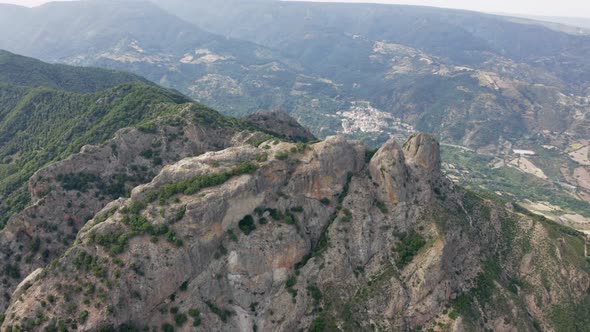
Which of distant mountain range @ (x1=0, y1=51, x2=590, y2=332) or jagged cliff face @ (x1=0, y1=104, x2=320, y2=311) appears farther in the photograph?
jagged cliff face @ (x1=0, y1=104, x2=320, y2=311)

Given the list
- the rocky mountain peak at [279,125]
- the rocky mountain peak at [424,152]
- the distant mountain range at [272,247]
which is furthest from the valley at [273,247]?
the rocky mountain peak at [279,125]

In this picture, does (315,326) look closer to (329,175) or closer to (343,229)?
(343,229)

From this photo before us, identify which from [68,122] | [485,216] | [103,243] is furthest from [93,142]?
[485,216]

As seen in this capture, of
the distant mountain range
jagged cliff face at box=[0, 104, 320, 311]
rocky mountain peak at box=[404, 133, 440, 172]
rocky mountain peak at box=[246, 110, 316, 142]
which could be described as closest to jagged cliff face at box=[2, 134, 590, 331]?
the distant mountain range

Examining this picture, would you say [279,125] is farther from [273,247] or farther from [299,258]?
[273,247]

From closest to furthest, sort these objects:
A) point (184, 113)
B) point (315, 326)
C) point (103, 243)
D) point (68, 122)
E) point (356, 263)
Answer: point (103, 243) → point (315, 326) → point (356, 263) → point (184, 113) → point (68, 122)

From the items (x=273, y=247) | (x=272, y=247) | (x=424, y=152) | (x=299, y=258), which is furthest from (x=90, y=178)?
(x=424, y=152)

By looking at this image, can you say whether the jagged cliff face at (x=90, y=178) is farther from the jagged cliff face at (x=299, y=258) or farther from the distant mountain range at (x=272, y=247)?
the jagged cliff face at (x=299, y=258)

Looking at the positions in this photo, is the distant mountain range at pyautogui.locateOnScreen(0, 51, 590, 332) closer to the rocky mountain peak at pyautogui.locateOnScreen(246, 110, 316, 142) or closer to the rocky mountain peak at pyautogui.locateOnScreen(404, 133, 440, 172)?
the rocky mountain peak at pyautogui.locateOnScreen(404, 133, 440, 172)
